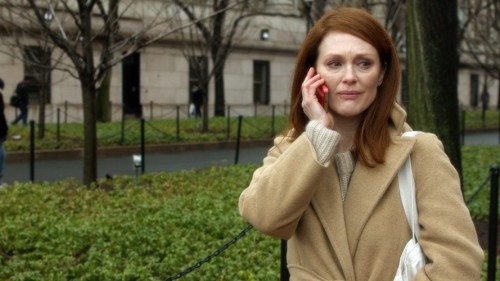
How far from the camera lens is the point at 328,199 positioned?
7.06ft

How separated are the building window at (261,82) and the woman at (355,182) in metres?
33.1

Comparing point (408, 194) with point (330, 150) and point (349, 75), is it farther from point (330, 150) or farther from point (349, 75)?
point (349, 75)

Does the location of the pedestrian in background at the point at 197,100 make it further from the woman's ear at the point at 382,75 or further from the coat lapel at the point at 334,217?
the coat lapel at the point at 334,217

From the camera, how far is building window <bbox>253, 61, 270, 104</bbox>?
3538 centimetres

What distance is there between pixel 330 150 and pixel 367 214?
0.75 ft

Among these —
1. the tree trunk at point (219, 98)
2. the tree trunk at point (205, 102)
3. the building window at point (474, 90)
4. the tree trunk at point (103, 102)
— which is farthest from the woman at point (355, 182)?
the building window at point (474, 90)

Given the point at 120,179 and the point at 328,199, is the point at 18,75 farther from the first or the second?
the point at 328,199

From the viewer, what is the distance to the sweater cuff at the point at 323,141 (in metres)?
2.07

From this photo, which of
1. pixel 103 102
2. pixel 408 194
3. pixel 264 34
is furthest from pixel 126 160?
pixel 264 34

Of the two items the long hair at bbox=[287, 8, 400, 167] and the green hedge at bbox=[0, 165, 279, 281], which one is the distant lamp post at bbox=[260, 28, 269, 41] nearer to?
the green hedge at bbox=[0, 165, 279, 281]

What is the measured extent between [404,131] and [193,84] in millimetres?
30569

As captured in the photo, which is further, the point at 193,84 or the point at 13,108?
the point at 193,84

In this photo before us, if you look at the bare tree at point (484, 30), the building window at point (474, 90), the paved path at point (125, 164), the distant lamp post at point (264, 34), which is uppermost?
the distant lamp post at point (264, 34)

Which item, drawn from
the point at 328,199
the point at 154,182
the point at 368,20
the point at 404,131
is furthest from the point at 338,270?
the point at 154,182
